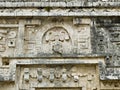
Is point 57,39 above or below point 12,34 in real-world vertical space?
below

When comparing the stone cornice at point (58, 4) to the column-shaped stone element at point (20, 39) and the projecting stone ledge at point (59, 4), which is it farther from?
the column-shaped stone element at point (20, 39)

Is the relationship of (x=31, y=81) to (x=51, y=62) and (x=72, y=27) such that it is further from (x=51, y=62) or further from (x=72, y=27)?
(x=72, y=27)

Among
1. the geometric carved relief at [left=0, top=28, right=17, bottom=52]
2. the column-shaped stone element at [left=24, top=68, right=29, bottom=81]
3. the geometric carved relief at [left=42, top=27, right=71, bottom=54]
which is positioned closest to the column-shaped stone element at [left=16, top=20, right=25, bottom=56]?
the geometric carved relief at [left=0, top=28, right=17, bottom=52]

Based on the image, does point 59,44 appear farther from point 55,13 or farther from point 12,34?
point 12,34

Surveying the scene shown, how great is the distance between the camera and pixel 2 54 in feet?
27.8

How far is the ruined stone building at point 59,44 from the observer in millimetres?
8258

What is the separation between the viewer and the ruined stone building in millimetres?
8258

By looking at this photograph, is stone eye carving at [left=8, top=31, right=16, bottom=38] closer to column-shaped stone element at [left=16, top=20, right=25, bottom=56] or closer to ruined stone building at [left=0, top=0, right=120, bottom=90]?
ruined stone building at [left=0, top=0, right=120, bottom=90]

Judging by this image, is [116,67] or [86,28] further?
[86,28]

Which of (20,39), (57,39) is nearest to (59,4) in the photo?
(57,39)

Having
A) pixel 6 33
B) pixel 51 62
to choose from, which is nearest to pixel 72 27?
pixel 51 62

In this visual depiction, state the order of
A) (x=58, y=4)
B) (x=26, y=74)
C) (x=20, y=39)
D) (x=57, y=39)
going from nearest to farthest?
(x=26, y=74) → (x=20, y=39) → (x=57, y=39) → (x=58, y=4)

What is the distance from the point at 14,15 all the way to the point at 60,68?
6.13 feet

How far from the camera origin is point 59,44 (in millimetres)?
8594
